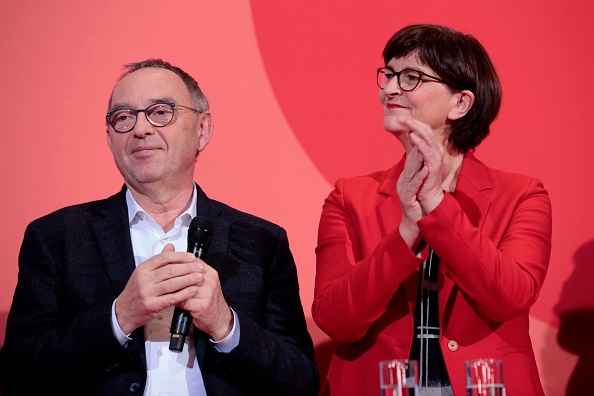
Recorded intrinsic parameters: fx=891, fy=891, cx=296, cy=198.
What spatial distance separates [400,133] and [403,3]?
3.42ft

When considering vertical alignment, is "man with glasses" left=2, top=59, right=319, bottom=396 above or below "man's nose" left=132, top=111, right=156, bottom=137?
below

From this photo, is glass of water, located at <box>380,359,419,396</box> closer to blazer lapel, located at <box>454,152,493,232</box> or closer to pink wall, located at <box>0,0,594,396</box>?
blazer lapel, located at <box>454,152,493,232</box>

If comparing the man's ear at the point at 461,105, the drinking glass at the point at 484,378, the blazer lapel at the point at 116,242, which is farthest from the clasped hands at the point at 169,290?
the man's ear at the point at 461,105

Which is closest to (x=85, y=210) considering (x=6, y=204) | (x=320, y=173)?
(x=6, y=204)

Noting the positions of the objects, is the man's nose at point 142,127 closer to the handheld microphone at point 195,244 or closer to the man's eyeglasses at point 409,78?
the handheld microphone at point 195,244

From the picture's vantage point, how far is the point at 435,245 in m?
2.53

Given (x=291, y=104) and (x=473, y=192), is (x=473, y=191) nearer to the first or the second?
(x=473, y=192)

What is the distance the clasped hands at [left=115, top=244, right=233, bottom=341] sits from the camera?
2.39m

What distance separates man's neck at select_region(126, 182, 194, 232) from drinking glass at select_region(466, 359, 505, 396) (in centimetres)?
131

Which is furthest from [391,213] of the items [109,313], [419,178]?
[109,313]

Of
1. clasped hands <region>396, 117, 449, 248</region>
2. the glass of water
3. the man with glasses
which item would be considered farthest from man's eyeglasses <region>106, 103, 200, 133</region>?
the glass of water

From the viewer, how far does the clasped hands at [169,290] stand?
2.39m

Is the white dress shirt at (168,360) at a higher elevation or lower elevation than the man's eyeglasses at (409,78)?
lower

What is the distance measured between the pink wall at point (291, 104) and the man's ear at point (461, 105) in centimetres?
74
